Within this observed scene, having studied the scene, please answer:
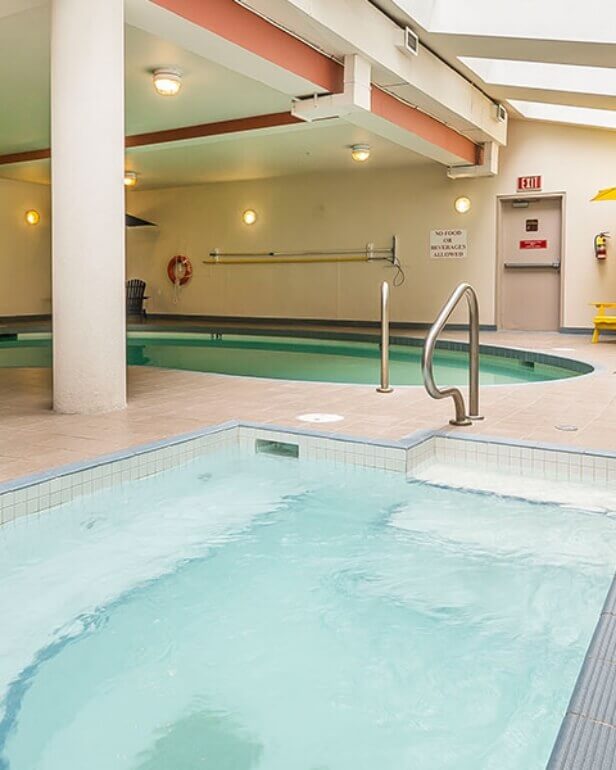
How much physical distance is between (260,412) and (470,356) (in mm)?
1379

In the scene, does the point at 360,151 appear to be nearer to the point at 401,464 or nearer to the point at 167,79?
the point at 167,79

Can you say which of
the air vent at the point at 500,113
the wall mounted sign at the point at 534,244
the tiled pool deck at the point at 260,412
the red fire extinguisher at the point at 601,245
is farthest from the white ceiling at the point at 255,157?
the tiled pool deck at the point at 260,412

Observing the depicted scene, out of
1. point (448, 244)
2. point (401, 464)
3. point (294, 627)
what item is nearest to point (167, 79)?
point (401, 464)

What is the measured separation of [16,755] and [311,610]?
1.09m

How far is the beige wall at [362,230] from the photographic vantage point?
433 inches

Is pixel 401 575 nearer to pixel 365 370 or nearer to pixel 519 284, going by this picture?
pixel 365 370

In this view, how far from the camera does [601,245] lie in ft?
35.2

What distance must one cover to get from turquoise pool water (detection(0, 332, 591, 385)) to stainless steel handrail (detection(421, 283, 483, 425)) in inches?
104

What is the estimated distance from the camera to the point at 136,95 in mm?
7992

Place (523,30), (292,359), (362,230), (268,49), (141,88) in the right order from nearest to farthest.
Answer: (268,49) → (523,30) → (141,88) → (292,359) → (362,230)

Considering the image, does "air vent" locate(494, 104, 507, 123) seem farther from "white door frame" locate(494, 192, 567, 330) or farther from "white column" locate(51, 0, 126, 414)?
"white column" locate(51, 0, 126, 414)

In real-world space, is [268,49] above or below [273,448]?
above

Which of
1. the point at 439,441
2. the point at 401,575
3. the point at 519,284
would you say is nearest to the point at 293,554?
the point at 401,575

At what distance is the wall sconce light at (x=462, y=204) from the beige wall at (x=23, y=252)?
8.00 meters
